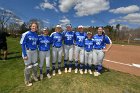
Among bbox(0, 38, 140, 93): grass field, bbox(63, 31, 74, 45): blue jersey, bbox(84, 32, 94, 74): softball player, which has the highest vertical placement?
bbox(63, 31, 74, 45): blue jersey

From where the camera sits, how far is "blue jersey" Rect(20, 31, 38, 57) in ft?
22.0

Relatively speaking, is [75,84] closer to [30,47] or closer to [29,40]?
[30,47]

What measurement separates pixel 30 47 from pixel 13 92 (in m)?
1.67

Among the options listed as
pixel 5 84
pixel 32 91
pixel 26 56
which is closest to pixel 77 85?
pixel 32 91

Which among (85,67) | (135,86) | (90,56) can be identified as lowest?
(135,86)

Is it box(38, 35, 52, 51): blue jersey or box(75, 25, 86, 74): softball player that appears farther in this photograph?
box(75, 25, 86, 74): softball player

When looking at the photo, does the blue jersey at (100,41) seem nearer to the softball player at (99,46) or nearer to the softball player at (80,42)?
the softball player at (99,46)

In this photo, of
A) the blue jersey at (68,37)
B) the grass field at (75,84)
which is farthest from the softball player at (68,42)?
the grass field at (75,84)

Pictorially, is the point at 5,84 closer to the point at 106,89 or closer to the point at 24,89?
the point at 24,89

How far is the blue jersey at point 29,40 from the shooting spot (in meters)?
6.71

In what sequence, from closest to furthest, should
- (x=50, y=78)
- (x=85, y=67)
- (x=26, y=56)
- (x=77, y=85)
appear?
(x=26, y=56) < (x=77, y=85) < (x=50, y=78) < (x=85, y=67)

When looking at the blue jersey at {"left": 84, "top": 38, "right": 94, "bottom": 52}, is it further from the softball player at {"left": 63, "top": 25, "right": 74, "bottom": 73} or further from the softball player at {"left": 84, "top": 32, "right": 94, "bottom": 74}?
the softball player at {"left": 63, "top": 25, "right": 74, "bottom": 73}

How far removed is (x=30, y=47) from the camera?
6.90m

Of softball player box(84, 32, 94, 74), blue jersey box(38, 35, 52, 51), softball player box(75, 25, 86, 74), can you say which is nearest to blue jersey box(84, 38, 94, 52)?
softball player box(84, 32, 94, 74)
